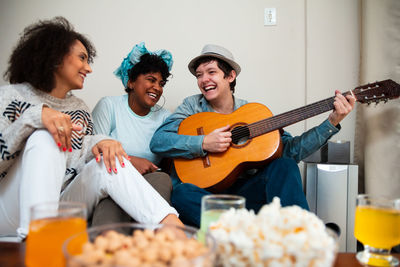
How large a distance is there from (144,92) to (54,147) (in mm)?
915

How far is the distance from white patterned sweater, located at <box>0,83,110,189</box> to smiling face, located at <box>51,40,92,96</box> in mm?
59

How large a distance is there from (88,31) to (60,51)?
1.10m

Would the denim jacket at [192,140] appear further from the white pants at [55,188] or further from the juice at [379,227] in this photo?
the juice at [379,227]

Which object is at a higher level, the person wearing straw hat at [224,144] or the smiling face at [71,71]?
the smiling face at [71,71]

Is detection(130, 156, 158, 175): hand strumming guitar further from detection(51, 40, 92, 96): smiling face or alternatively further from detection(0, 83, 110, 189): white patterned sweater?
detection(51, 40, 92, 96): smiling face

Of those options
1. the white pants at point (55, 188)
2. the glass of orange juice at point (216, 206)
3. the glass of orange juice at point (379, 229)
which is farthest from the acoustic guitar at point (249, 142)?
the glass of orange juice at point (216, 206)

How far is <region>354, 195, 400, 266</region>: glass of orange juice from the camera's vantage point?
673mm

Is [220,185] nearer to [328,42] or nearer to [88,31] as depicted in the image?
[328,42]

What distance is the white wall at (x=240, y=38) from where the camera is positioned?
216 centimetres

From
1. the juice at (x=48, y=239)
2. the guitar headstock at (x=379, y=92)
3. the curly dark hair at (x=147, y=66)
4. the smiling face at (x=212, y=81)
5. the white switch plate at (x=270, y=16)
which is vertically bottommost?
the juice at (x=48, y=239)

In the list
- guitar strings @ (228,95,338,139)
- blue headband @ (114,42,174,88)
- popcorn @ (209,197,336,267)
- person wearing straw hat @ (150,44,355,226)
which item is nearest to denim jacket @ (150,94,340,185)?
person wearing straw hat @ (150,44,355,226)

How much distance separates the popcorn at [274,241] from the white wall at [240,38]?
1.80m

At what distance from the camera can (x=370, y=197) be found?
28.6 inches

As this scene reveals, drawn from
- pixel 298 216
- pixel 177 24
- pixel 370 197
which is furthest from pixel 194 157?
pixel 177 24
